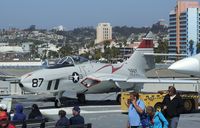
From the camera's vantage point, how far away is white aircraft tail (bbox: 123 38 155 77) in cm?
2989

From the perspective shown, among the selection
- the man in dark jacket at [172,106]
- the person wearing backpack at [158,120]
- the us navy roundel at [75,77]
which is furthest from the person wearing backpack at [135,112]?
the us navy roundel at [75,77]

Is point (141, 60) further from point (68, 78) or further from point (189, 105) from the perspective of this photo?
point (189, 105)

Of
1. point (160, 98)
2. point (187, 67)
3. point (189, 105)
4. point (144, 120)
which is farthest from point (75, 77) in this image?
point (144, 120)

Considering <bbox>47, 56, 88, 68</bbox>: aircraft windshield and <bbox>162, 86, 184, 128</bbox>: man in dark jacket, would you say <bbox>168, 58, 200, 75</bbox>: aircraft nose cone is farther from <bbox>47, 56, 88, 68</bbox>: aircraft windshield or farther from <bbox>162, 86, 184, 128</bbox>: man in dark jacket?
<bbox>47, 56, 88, 68</bbox>: aircraft windshield

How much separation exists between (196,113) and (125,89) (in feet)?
18.4

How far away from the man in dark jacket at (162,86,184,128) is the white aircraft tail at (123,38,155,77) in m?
17.5

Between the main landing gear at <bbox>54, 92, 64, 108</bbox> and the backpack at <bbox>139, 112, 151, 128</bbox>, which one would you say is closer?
the backpack at <bbox>139, 112, 151, 128</bbox>

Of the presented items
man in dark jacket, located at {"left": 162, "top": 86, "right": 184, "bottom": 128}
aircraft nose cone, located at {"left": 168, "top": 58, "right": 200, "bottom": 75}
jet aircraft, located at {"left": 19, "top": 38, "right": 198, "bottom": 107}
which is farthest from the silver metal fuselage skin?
man in dark jacket, located at {"left": 162, "top": 86, "right": 184, "bottom": 128}

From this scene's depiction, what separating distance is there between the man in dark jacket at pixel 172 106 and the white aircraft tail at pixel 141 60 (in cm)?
1749

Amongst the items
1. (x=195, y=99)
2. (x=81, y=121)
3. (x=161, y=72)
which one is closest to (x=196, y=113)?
(x=195, y=99)

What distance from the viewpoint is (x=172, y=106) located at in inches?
475

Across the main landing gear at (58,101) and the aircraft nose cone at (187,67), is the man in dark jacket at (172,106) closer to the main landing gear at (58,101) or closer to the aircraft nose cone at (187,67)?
the aircraft nose cone at (187,67)

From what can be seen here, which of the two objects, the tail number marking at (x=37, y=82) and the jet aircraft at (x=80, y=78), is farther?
the jet aircraft at (x=80, y=78)

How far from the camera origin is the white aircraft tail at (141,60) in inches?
1177
